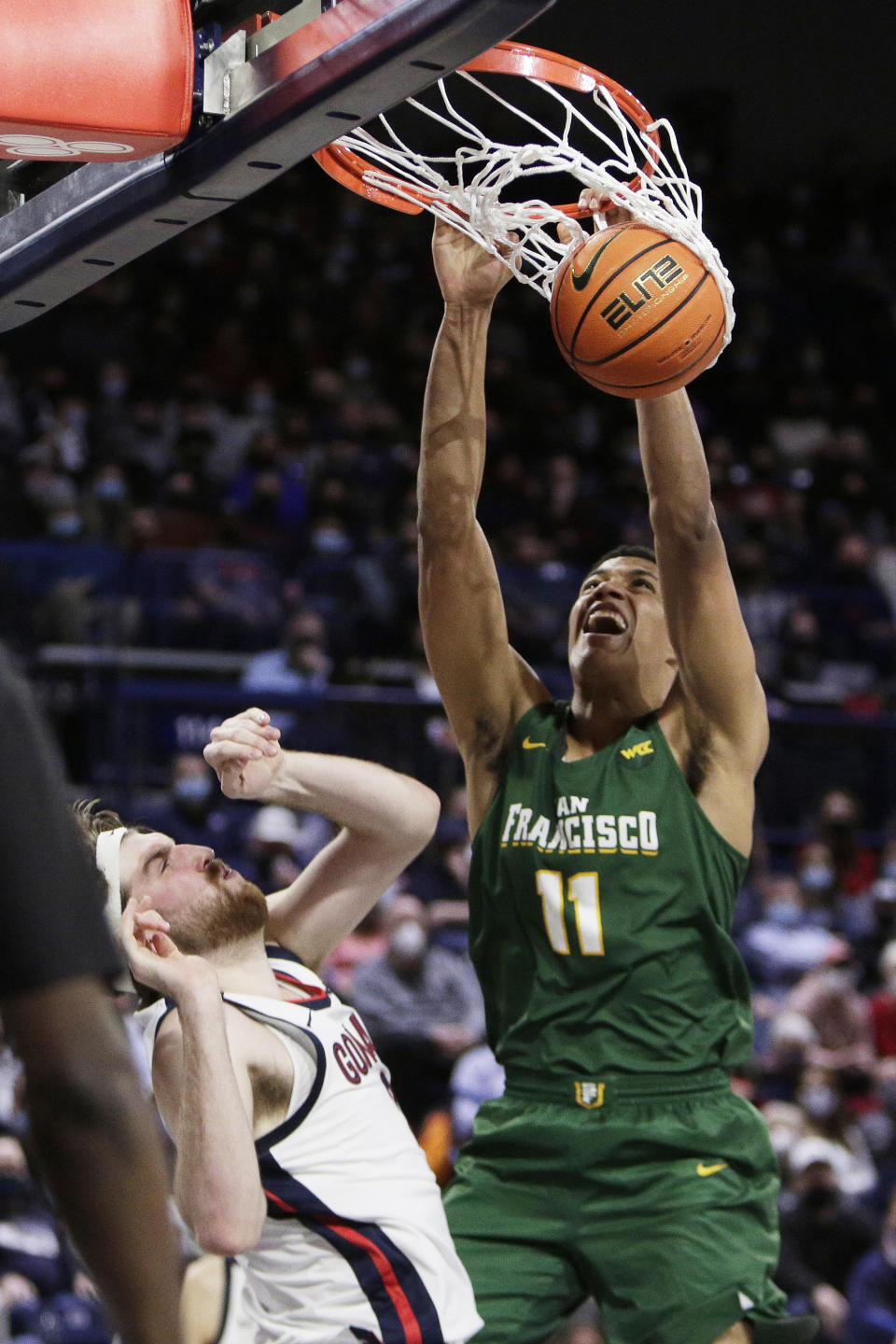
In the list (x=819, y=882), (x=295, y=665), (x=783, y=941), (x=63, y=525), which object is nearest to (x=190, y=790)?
(x=295, y=665)

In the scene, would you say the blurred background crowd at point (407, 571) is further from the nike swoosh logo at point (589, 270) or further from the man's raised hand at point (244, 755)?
the nike swoosh logo at point (589, 270)

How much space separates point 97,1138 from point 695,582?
243 centimetres

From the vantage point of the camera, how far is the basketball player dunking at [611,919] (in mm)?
3289

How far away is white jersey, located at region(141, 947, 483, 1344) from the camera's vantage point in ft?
9.62

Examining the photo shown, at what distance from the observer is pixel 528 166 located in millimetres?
3354

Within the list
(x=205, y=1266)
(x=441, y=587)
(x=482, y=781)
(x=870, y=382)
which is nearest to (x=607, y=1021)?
(x=482, y=781)

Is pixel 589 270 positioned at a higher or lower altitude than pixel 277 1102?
higher

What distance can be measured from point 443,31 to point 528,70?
0.86 meters

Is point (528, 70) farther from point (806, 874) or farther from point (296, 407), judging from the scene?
point (296, 407)

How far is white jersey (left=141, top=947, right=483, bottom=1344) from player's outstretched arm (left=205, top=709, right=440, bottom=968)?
0.33 metres

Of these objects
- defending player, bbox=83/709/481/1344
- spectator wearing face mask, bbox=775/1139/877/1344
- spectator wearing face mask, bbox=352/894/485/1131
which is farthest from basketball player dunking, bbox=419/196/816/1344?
spectator wearing face mask, bbox=352/894/485/1131

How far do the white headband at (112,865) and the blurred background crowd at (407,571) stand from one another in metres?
3.35

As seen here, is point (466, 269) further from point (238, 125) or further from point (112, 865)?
point (112, 865)

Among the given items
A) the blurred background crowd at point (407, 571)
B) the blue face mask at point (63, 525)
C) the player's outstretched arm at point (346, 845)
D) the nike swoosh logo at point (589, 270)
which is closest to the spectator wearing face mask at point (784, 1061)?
the blurred background crowd at point (407, 571)
